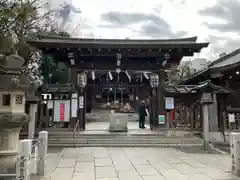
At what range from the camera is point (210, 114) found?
1307 cm

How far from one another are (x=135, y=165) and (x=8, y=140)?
3.92 m

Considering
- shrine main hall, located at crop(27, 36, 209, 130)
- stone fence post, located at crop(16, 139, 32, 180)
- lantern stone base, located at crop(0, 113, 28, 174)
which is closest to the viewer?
stone fence post, located at crop(16, 139, 32, 180)

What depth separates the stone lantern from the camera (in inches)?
221

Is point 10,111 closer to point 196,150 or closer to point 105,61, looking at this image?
point 196,150

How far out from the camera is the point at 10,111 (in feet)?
19.3

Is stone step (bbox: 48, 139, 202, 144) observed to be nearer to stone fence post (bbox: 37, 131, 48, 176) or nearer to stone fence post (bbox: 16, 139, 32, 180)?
stone fence post (bbox: 37, 131, 48, 176)

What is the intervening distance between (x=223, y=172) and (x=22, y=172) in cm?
532

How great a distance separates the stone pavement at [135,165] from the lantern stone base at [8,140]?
1.03 metres

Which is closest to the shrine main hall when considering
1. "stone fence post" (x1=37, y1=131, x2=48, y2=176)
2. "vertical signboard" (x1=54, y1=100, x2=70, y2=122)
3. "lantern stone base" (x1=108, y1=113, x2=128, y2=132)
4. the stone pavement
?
"vertical signboard" (x1=54, y1=100, x2=70, y2=122)

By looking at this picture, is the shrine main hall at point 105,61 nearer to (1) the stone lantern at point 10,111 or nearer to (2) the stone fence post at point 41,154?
(2) the stone fence post at point 41,154

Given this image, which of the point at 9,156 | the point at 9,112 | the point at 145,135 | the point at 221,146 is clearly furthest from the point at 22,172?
the point at 221,146

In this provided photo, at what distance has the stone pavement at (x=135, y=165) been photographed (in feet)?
21.2

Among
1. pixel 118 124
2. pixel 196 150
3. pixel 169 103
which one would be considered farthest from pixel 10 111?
pixel 169 103

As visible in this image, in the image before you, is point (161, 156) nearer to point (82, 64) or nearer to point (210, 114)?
point (210, 114)
